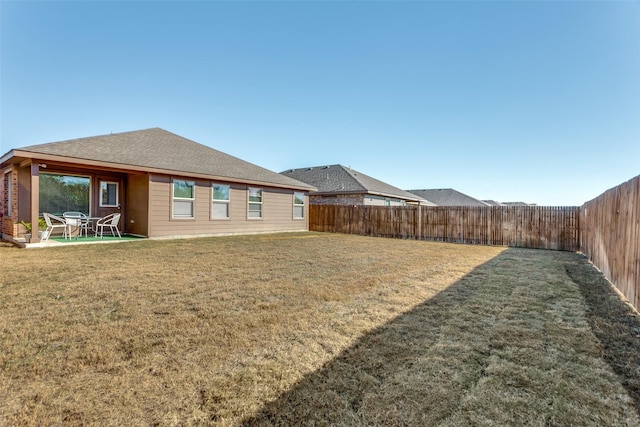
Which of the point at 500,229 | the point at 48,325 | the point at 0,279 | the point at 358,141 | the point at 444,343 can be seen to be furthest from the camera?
the point at 358,141

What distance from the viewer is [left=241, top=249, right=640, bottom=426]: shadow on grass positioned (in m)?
1.68

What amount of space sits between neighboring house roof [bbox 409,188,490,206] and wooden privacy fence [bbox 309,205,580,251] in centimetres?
2007

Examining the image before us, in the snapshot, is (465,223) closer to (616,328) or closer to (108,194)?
(616,328)

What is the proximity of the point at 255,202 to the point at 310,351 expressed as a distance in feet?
38.8

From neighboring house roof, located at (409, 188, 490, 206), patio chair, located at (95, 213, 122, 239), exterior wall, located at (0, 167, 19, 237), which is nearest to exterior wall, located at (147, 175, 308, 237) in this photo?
patio chair, located at (95, 213, 122, 239)

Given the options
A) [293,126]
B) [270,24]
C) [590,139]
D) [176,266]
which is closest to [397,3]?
[270,24]

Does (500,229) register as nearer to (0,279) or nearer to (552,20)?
(552,20)

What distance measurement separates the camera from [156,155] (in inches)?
445

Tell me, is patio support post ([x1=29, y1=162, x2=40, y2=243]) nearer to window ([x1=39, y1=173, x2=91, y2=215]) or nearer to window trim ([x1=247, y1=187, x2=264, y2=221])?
window ([x1=39, y1=173, x2=91, y2=215])

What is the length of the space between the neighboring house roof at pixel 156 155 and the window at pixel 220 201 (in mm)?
635

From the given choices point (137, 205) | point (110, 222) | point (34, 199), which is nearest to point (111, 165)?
point (137, 205)

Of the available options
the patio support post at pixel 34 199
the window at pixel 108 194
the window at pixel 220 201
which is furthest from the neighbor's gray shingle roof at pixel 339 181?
the patio support post at pixel 34 199

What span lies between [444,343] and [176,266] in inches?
202

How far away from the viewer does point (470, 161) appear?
73.5 ft
